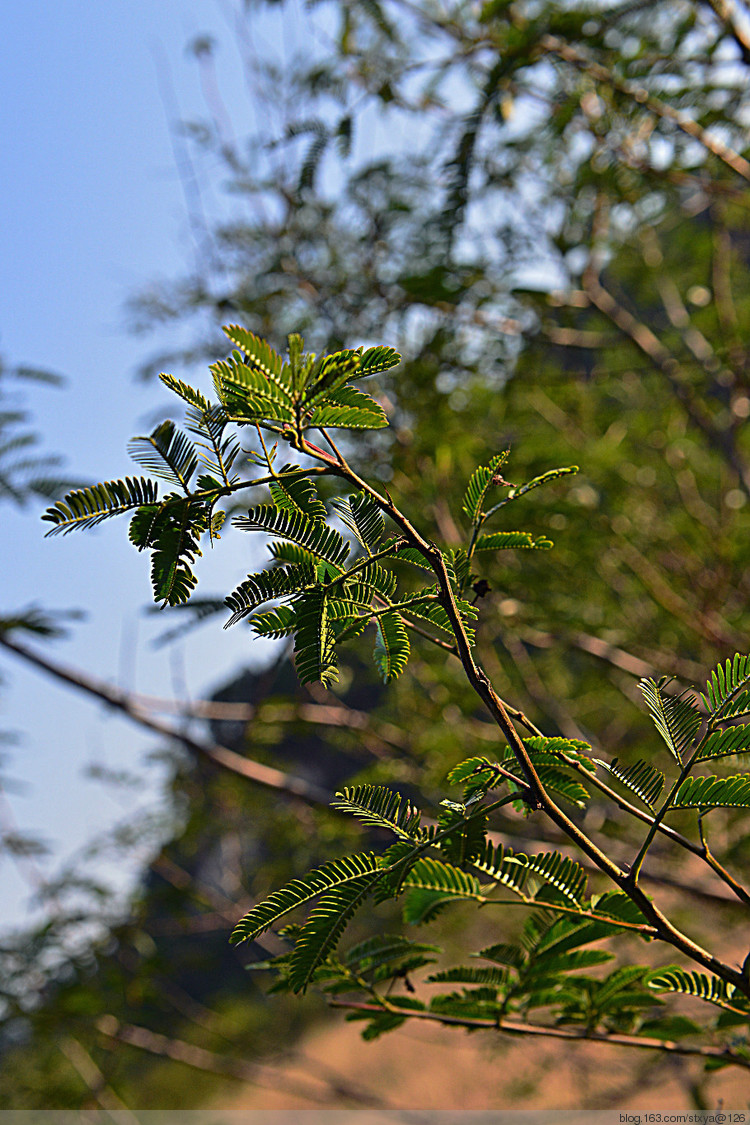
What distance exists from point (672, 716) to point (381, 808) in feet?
0.90

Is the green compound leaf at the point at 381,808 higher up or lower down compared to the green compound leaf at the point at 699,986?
higher up

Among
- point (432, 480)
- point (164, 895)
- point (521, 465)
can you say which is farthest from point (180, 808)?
point (521, 465)

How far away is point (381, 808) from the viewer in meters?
0.68

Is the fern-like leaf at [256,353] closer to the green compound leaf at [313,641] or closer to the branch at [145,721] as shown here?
the green compound leaf at [313,641]

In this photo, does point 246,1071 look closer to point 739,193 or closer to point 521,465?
point 521,465

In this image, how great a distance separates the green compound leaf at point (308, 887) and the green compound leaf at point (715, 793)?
0.26 meters

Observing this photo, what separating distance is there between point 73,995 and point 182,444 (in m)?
2.56

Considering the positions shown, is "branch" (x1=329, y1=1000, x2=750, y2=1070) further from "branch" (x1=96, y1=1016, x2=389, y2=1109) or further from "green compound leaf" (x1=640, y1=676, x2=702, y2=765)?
"branch" (x1=96, y1=1016, x2=389, y2=1109)

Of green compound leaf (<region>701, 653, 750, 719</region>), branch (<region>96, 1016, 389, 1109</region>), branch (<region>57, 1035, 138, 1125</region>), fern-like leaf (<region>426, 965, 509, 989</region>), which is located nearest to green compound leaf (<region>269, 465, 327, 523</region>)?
green compound leaf (<region>701, 653, 750, 719</region>)

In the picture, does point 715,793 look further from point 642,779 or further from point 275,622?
point 275,622

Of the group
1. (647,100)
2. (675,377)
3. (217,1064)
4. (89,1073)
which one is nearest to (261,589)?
(647,100)

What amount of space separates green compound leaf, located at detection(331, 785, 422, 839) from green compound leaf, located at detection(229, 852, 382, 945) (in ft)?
0.10

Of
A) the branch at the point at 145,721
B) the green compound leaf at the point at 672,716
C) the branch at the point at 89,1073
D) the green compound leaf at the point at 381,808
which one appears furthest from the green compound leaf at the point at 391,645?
the branch at the point at 89,1073

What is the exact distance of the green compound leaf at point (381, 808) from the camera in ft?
2.18
